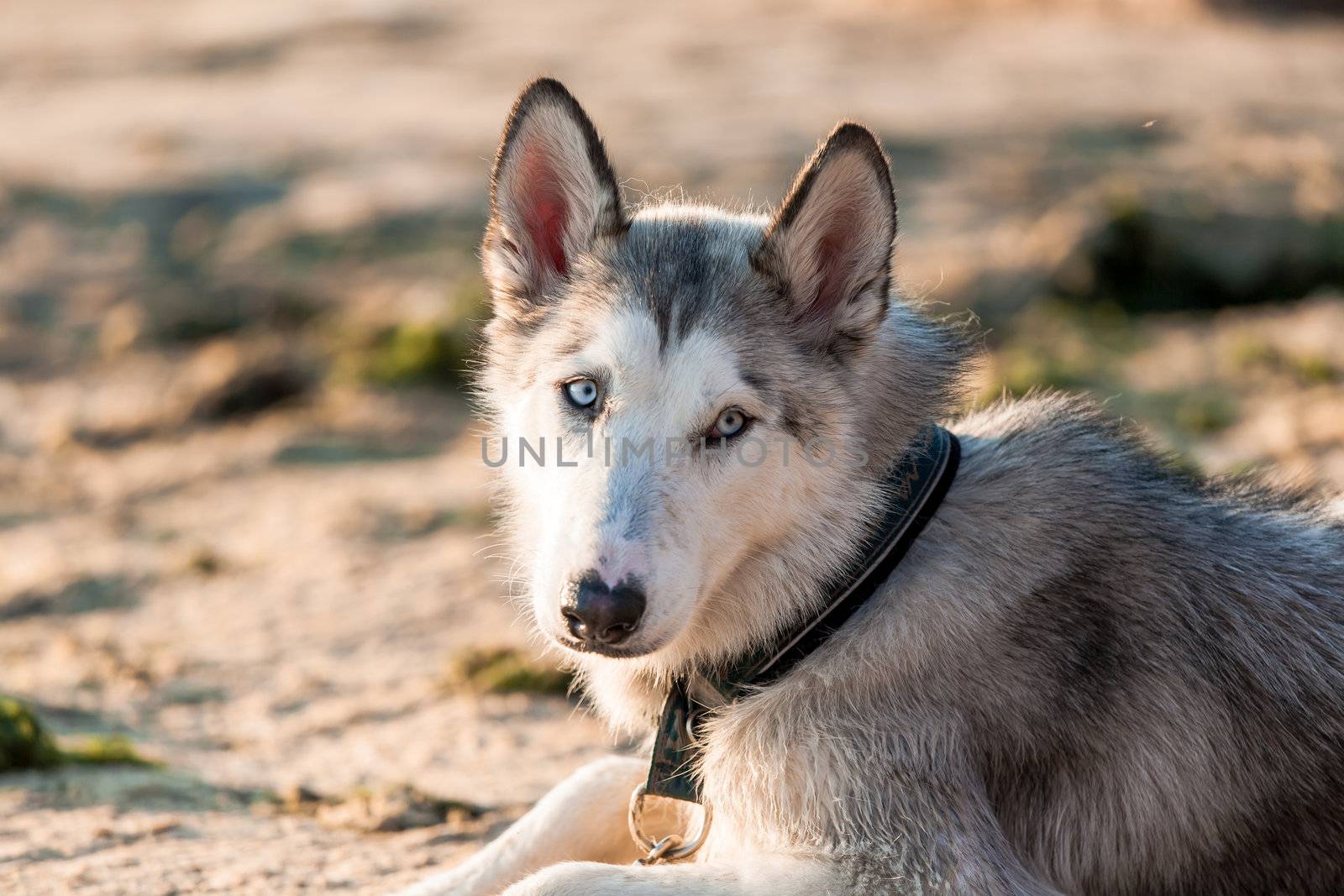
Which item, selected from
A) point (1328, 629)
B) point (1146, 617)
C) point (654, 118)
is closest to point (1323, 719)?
point (1328, 629)

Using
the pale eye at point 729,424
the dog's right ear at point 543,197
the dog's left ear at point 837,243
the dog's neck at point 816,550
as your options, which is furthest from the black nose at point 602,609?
the dog's right ear at point 543,197

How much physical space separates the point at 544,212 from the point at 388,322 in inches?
245

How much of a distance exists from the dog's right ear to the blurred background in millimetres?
642

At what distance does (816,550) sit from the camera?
3.59 metres

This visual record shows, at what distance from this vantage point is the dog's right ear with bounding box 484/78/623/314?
12.2 ft

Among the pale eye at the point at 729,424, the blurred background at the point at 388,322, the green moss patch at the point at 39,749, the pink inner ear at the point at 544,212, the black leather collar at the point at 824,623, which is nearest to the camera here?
the pale eye at the point at 729,424

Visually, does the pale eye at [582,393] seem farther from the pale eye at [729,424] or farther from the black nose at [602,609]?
the black nose at [602,609]

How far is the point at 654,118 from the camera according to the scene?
44.8 ft

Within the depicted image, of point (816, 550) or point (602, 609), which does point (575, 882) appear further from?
point (816, 550)

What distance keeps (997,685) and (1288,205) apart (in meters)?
7.81

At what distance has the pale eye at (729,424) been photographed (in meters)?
3.47

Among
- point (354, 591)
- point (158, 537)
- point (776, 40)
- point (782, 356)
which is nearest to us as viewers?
point (782, 356)

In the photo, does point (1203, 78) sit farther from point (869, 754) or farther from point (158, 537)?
point (869, 754)

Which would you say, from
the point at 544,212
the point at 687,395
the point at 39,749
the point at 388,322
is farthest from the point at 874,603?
the point at 388,322
